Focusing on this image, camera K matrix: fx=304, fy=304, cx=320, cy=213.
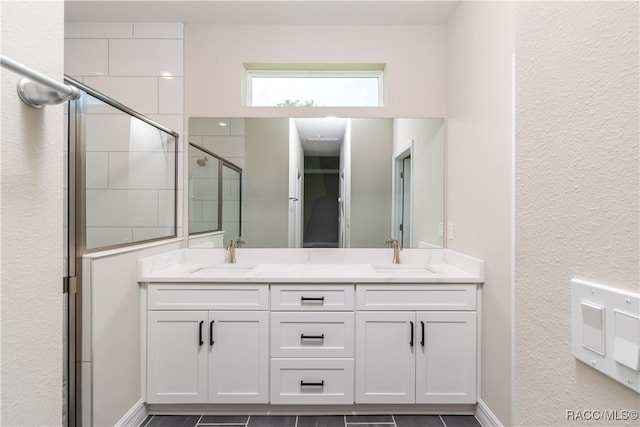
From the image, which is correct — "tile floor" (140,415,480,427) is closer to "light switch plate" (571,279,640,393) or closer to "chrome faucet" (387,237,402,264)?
"chrome faucet" (387,237,402,264)

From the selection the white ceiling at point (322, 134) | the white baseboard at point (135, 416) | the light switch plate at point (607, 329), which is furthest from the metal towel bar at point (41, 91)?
the white ceiling at point (322, 134)

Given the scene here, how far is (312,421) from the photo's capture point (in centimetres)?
169

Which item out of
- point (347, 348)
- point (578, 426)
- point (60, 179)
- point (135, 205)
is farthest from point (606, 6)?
point (135, 205)

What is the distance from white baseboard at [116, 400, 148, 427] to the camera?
5.05 ft

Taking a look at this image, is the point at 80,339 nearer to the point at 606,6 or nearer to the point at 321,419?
the point at 321,419

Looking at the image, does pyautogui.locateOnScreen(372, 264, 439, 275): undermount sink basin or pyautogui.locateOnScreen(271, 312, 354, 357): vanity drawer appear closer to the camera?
pyautogui.locateOnScreen(271, 312, 354, 357): vanity drawer

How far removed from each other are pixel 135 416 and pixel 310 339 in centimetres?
101

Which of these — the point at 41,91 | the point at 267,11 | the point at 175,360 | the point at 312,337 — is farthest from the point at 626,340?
the point at 267,11

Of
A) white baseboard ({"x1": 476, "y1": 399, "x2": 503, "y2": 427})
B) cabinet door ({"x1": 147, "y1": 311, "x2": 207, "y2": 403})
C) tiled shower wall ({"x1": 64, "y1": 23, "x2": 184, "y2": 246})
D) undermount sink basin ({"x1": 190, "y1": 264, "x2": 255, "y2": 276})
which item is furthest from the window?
white baseboard ({"x1": 476, "y1": 399, "x2": 503, "y2": 427})

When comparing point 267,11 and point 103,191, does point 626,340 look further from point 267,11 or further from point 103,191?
point 267,11

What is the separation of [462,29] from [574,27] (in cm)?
187

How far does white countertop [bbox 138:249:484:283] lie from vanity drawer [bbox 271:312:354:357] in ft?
0.67

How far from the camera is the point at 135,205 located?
1.87 m

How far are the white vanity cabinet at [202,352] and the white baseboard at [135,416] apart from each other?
59mm
